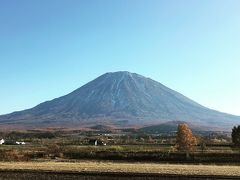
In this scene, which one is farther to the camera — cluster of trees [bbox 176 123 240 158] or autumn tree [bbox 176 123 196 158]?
autumn tree [bbox 176 123 196 158]

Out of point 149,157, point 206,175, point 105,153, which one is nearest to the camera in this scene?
point 206,175

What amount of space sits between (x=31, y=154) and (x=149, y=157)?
64.8 ft

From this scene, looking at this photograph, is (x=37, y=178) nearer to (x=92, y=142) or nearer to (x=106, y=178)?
(x=106, y=178)

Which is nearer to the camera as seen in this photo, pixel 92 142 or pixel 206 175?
pixel 206 175

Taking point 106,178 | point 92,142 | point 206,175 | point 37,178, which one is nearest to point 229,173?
point 206,175

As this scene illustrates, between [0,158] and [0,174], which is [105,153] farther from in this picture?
[0,174]

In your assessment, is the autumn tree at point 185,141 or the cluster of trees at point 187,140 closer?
the cluster of trees at point 187,140

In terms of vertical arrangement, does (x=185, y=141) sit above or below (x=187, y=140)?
below

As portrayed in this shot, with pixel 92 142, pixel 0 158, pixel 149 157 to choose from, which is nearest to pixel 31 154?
pixel 0 158

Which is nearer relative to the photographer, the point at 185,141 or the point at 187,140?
the point at 185,141

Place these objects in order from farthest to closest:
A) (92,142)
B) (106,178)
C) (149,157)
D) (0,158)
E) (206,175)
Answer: (92,142) < (149,157) < (0,158) < (206,175) < (106,178)

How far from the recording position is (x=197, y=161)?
72.1 m

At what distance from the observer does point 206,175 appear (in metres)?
45.8

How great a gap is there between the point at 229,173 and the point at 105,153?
39.6 m
